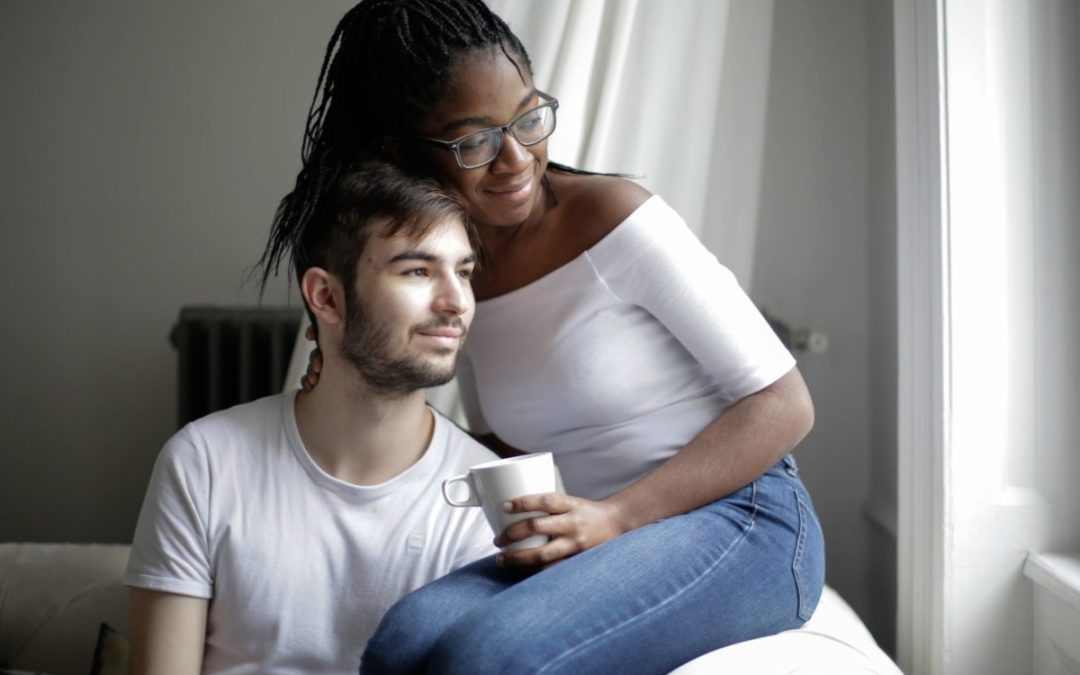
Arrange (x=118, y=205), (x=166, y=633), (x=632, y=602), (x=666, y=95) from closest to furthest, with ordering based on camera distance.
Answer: (x=632, y=602)
(x=166, y=633)
(x=666, y=95)
(x=118, y=205)

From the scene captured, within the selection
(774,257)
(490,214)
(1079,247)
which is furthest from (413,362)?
(774,257)

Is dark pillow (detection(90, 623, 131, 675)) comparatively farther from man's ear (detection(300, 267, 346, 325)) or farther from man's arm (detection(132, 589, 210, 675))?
man's ear (detection(300, 267, 346, 325))

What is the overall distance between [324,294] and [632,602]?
51cm

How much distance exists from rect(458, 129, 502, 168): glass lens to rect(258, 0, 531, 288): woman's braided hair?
6 centimetres

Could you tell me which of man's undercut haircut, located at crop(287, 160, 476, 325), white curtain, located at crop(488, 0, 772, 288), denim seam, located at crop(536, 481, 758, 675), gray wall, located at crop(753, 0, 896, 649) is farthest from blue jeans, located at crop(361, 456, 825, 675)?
gray wall, located at crop(753, 0, 896, 649)

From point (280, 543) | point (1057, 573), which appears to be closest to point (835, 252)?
point (1057, 573)

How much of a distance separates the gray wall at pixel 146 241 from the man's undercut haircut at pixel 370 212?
3.33 ft

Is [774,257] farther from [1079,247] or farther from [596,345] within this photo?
[596,345]

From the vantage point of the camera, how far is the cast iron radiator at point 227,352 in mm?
2193

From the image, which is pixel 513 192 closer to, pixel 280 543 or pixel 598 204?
pixel 598 204

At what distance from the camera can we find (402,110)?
1.20 metres

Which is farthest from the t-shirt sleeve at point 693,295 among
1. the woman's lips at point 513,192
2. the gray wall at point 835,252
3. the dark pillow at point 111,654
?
the gray wall at point 835,252

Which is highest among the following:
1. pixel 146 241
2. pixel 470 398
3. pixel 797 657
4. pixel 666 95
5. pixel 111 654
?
pixel 666 95

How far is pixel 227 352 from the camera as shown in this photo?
87.6 inches
